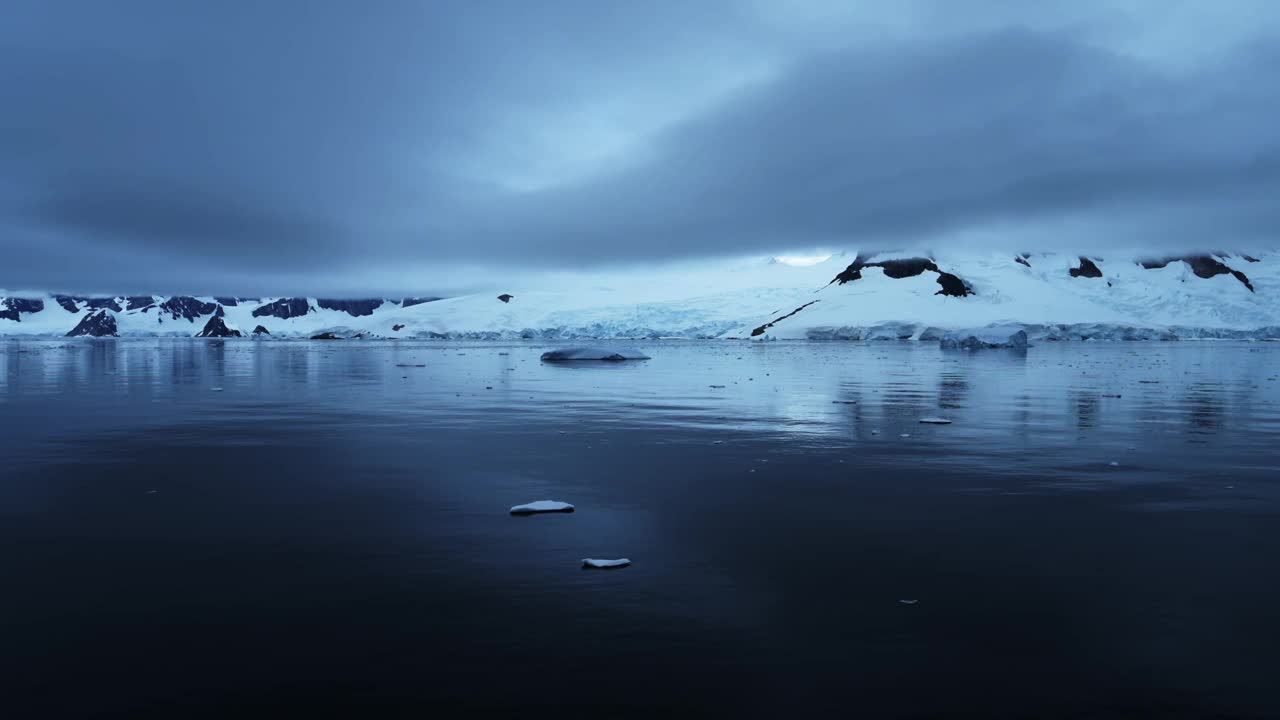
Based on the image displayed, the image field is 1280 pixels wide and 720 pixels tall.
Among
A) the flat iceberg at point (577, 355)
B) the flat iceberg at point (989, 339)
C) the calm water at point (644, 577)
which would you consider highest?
the flat iceberg at point (989, 339)

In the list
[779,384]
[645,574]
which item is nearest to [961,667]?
[645,574]

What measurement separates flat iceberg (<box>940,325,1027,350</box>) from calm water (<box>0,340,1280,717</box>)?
78414 mm

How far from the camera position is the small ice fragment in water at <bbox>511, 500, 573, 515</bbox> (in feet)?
31.0

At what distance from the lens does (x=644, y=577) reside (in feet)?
23.4

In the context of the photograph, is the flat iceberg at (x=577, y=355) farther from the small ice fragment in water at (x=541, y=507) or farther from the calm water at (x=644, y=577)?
the small ice fragment in water at (x=541, y=507)

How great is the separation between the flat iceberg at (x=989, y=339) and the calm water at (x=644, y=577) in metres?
78.4

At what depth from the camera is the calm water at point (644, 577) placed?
5031mm

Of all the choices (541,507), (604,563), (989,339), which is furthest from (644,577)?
(989,339)

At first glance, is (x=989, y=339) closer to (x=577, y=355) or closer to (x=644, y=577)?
(x=577, y=355)

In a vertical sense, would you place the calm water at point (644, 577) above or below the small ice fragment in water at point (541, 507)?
below

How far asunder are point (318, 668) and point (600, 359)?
55187 mm

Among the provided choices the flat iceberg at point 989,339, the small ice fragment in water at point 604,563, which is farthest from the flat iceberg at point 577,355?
the flat iceberg at point 989,339

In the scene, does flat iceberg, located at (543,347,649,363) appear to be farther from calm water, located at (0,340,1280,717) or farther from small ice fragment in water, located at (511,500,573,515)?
small ice fragment in water, located at (511,500,573,515)

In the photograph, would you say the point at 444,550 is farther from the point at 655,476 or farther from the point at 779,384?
the point at 779,384
